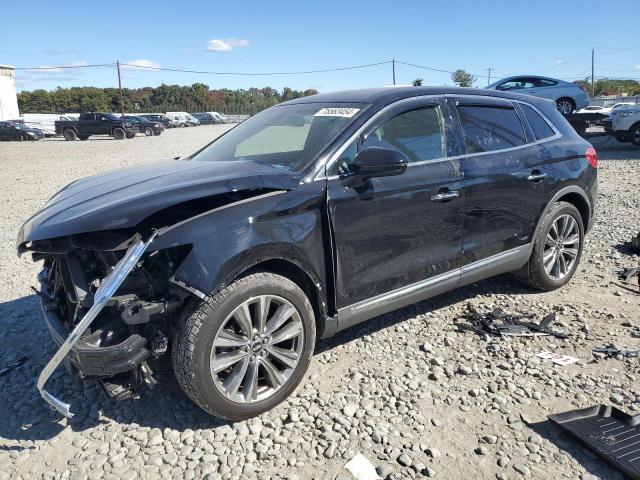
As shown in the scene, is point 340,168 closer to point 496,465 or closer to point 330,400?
point 330,400

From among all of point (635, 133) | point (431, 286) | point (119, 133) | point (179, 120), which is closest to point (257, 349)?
point (431, 286)

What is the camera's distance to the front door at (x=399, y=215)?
10.5 ft

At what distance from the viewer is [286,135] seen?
3891mm

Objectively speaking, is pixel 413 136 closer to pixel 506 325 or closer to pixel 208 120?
pixel 506 325

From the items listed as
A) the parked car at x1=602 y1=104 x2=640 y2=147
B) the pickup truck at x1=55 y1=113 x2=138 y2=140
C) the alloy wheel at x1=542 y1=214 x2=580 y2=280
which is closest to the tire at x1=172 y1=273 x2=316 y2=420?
the alloy wheel at x1=542 y1=214 x2=580 y2=280

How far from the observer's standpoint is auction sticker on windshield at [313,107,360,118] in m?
3.47

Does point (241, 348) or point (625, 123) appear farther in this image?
point (625, 123)

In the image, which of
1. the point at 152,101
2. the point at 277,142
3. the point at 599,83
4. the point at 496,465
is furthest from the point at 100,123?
the point at 599,83

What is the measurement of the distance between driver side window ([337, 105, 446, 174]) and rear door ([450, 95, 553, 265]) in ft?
0.83

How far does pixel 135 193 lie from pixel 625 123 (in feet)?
52.8

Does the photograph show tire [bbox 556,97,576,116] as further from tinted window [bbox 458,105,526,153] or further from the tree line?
the tree line

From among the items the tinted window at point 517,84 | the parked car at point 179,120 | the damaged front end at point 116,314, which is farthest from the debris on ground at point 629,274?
the parked car at point 179,120

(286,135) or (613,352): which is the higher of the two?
(286,135)

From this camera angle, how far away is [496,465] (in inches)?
101
